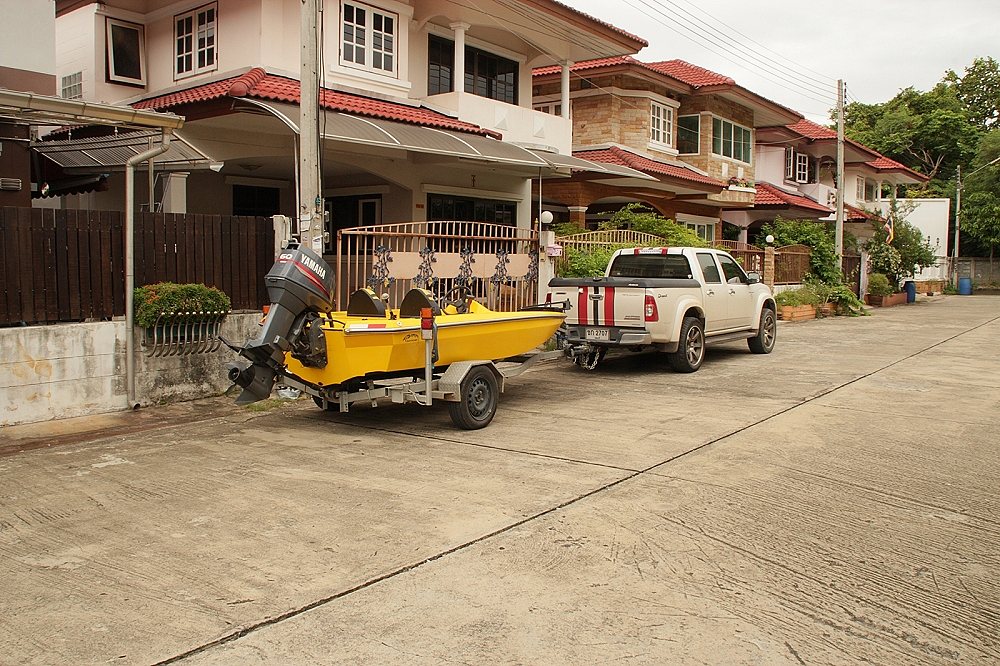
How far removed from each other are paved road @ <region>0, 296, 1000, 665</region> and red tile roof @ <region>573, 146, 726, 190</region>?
14.4m

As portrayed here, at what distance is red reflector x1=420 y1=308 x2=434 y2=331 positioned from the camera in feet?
26.0

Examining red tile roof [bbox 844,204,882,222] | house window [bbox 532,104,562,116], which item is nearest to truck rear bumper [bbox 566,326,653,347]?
house window [bbox 532,104,562,116]

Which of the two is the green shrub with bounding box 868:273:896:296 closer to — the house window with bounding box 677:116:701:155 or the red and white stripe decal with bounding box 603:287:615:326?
the house window with bounding box 677:116:701:155

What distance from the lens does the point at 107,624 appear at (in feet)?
13.4

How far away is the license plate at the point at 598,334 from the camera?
39.4 feet

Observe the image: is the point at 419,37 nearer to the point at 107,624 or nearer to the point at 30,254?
the point at 30,254

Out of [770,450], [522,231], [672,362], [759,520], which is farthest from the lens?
[522,231]

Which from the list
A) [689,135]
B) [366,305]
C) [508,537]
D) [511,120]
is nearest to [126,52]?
[511,120]

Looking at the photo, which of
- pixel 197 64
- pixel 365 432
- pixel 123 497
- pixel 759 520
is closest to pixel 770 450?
pixel 759 520

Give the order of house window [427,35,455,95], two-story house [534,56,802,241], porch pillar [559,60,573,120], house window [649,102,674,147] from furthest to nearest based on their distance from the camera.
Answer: house window [649,102,674,147] < two-story house [534,56,802,241] < porch pillar [559,60,573,120] < house window [427,35,455,95]

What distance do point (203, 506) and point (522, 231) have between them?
10198 mm

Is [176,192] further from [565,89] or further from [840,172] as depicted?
[840,172]

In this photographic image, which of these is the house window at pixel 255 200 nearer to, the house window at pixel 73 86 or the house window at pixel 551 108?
the house window at pixel 73 86

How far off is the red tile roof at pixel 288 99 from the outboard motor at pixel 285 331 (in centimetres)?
546
